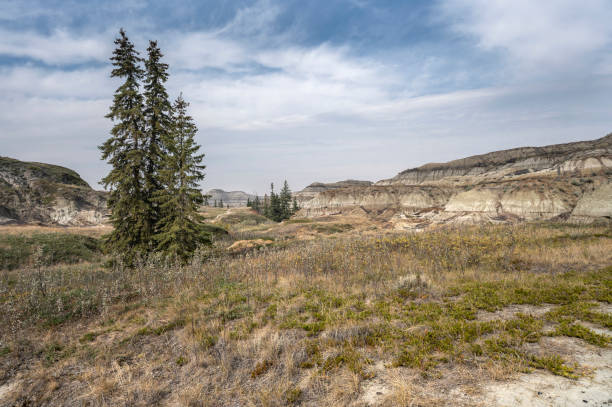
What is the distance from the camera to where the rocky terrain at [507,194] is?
30.3 meters

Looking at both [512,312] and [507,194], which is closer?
[512,312]

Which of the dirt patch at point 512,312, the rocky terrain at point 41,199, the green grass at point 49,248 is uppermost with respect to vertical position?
the rocky terrain at point 41,199

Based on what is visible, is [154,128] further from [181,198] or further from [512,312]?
[512,312]

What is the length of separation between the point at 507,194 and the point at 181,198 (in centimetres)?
3963

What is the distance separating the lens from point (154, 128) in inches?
640

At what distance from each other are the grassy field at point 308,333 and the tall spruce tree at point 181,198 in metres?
3.33

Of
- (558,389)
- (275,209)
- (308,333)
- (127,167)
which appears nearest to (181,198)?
(127,167)

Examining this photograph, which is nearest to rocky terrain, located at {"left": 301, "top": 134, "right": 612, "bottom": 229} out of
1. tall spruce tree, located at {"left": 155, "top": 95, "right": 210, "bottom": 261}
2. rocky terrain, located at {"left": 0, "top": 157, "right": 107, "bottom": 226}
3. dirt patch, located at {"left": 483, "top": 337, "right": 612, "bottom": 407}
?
dirt patch, located at {"left": 483, "top": 337, "right": 612, "bottom": 407}

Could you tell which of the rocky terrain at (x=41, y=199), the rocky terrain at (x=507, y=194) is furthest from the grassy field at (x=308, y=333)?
the rocky terrain at (x=41, y=199)

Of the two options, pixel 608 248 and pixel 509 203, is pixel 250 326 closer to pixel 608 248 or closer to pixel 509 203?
pixel 608 248

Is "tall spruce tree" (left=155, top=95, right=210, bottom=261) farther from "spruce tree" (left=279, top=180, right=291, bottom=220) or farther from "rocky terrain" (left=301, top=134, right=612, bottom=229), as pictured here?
"spruce tree" (left=279, top=180, right=291, bottom=220)

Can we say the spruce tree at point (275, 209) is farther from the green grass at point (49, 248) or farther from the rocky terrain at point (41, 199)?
the green grass at point (49, 248)

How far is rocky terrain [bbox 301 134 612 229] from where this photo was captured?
99.6 feet

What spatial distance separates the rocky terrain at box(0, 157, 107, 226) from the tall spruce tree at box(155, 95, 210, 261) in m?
32.2
